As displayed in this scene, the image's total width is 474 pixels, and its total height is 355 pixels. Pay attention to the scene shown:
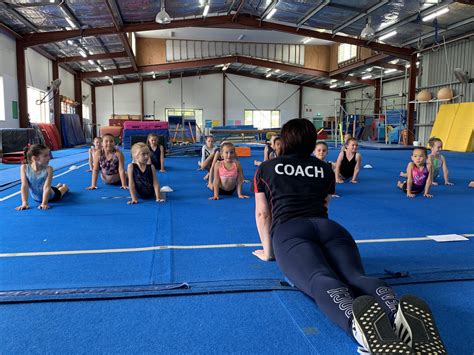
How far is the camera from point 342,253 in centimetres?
205

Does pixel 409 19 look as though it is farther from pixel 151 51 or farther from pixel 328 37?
pixel 151 51

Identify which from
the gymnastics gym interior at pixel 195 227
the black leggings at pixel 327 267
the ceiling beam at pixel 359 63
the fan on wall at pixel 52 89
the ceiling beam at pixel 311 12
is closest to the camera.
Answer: the black leggings at pixel 327 267

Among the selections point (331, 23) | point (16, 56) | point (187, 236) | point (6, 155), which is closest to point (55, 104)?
point (16, 56)

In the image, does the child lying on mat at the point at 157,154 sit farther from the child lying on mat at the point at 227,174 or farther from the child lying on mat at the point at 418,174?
the child lying on mat at the point at 418,174

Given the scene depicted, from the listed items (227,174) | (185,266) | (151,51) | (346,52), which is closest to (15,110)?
(151,51)

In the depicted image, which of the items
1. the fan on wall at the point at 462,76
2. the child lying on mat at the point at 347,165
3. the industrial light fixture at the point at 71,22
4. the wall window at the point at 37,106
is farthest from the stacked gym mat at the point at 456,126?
the wall window at the point at 37,106

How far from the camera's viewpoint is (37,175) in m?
4.70

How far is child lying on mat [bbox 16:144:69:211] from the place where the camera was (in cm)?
457

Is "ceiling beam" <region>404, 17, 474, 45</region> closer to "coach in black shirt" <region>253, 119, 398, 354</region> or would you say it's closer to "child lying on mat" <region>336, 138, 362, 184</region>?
"child lying on mat" <region>336, 138, 362, 184</region>

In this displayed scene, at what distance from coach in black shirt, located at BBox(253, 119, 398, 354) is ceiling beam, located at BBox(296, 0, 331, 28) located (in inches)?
473

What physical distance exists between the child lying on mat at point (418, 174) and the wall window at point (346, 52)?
18.1m

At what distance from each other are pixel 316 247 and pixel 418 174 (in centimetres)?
418

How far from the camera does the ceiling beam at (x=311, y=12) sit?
1312 centimetres

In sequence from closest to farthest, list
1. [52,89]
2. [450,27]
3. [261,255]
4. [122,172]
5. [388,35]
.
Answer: [261,255] → [122,172] → [450,27] → [52,89] → [388,35]
